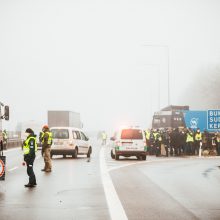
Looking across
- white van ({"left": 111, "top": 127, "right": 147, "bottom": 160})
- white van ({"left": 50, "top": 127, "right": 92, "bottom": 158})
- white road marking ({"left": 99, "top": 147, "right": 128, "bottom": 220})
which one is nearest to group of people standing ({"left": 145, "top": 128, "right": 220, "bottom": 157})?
→ white van ({"left": 111, "top": 127, "right": 147, "bottom": 160})

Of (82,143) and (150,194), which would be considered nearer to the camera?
(150,194)

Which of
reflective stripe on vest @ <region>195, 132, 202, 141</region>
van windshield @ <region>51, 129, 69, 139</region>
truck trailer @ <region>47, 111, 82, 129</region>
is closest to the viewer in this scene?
van windshield @ <region>51, 129, 69, 139</region>

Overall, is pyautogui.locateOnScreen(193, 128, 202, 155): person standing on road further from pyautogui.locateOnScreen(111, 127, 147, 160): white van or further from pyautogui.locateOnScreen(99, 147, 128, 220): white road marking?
pyautogui.locateOnScreen(99, 147, 128, 220): white road marking

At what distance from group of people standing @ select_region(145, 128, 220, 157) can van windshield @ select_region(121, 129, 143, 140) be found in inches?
195

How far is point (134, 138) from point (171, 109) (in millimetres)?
20357

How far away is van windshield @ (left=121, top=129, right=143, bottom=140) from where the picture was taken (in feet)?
95.7

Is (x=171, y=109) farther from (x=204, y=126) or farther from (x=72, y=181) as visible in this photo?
(x=72, y=181)

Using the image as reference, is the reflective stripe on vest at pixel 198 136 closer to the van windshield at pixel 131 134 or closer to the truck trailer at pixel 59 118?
the van windshield at pixel 131 134

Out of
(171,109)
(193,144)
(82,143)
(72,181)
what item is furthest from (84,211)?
(171,109)

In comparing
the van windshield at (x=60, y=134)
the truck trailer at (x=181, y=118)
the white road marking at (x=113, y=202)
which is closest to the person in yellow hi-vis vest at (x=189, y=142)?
the truck trailer at (x=181, y=118)

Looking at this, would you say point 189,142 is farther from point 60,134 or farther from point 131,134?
point 60,134

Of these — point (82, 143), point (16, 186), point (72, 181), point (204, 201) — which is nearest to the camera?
point (204, 201)

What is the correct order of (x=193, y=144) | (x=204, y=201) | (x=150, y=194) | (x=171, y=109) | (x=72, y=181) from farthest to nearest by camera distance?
(x=171, y=109) → (x=193, y=144) → (x=72, y=181) → (x=150, y=194) → (x=204, y=201)

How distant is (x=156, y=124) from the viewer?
168ft
